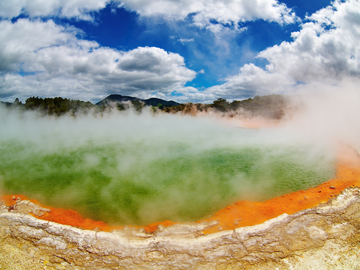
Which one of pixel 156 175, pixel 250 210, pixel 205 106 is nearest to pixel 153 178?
pixel 156 175

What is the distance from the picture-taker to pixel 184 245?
384cm

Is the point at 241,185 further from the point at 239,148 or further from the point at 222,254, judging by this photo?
the point at 239,148

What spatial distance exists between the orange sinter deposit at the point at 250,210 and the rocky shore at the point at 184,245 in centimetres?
52

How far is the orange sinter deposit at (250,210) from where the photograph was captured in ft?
15.9

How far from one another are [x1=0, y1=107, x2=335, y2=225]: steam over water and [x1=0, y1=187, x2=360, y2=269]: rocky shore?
40.6 inches

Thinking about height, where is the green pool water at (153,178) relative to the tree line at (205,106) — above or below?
below

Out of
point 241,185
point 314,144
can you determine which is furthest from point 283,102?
point 241,185

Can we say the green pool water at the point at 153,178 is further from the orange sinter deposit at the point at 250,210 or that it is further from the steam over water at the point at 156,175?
the orange sinter deposit at the point at 250,210

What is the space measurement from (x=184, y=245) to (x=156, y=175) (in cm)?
395

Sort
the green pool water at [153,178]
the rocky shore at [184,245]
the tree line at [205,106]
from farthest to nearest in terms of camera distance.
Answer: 1. the tree line at [205,106]
2. the green pool water at [153,178]
3. the rocky shore at [184,245]

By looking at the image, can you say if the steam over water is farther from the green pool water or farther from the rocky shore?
the rocky shore

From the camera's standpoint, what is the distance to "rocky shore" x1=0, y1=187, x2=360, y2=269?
3412mm

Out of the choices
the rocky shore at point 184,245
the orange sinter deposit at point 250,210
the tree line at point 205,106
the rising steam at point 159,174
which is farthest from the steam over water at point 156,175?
the tree line at point 205,106

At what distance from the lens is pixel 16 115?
24.8 m
